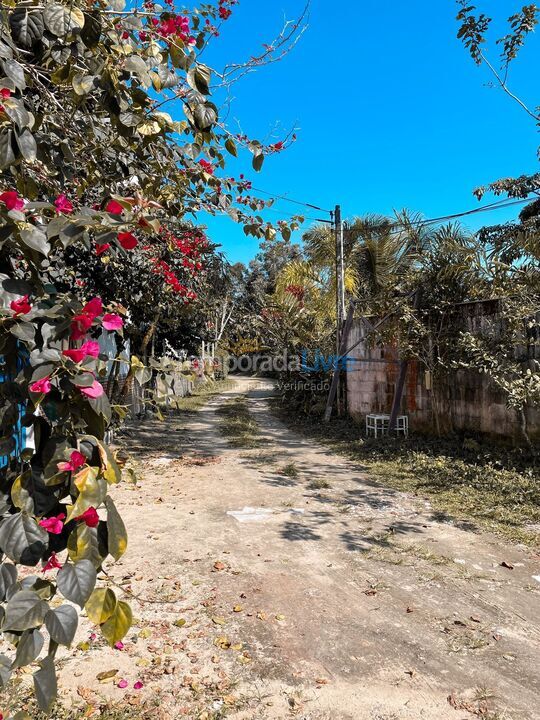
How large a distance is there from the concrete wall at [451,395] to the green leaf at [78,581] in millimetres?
6542

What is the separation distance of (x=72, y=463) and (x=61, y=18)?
1266 mm

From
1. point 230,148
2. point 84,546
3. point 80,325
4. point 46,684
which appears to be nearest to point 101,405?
point 80,325

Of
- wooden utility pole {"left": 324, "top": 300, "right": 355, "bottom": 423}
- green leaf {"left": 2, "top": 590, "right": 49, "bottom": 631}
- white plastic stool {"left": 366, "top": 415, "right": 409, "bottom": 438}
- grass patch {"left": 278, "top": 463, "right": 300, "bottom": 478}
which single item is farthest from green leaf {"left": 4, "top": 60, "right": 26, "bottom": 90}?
wooden utility pole {"left": 324, "top": 300, "right": 355, "bottom": 423}

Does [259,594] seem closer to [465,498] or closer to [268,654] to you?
[268,654]

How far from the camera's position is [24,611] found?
83 centimetres

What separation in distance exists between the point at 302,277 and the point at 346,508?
913 centimetres

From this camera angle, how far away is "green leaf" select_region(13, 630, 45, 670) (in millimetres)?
805

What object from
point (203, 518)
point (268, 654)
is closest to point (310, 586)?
point (268, 654)

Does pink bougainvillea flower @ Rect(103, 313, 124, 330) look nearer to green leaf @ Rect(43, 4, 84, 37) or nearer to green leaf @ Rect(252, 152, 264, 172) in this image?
green leaf @ Rect(43, 4, 84, 37)

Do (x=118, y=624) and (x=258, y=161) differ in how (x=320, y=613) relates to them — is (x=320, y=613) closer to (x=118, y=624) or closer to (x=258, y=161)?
(x=118, y=624)

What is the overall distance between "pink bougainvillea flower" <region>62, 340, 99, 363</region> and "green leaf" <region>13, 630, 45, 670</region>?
482 mm

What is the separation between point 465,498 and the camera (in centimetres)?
517

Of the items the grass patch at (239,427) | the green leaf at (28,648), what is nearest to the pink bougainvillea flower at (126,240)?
the green leaf at (28,648)

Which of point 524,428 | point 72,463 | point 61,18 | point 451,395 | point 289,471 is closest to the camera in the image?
point 72,463
